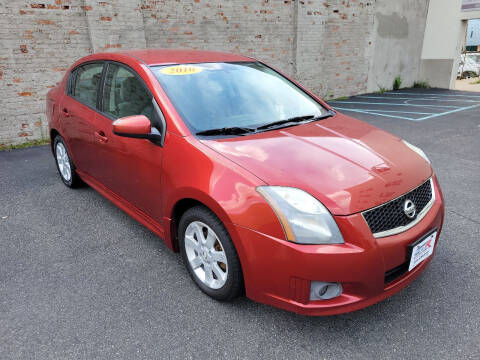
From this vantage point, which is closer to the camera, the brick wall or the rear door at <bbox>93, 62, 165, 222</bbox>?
the rear door at <bbox>93, 62, 165, 222</bbox>

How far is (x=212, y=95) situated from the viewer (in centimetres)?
274

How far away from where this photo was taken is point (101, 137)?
10.3 feet

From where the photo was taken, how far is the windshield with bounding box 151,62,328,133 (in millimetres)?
2588

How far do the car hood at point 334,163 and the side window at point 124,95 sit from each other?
27.9 inches

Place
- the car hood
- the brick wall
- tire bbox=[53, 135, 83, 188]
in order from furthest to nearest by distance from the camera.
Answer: the brick wall, tire bbox=[53, 135, 83, 188], the car hood

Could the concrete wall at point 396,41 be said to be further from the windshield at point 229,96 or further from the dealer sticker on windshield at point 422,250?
the dealer sticker on windshield at point 422,250

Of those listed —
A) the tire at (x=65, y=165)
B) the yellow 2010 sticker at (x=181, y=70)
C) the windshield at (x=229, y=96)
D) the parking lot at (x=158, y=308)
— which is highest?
the yellow 2010 sticker at (x=181, y=70)

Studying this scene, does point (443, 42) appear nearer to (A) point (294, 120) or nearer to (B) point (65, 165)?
(A) point (294, 120)

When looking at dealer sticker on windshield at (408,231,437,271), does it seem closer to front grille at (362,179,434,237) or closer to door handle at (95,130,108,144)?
front grille at (362,179,434,237)

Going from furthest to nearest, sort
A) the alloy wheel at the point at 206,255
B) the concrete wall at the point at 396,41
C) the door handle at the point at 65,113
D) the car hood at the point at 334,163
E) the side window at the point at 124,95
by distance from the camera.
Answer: the concrete wall at the point at 396,41, the door handle at the point at 65,113, the side window at the point at 124,95, the alloy wheel at the point at 206,255, the car hood at the point at 334,163

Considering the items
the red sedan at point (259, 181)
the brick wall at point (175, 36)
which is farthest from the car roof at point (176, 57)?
the brick wall at point (175, 36)

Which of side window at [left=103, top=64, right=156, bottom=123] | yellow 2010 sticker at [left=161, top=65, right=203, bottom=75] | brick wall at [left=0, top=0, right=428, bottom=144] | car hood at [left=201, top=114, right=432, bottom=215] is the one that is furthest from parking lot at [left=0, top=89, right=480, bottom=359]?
brick wall at [left=0, top=0, right=428, bottom=144]

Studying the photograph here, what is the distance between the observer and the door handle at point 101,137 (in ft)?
10.2

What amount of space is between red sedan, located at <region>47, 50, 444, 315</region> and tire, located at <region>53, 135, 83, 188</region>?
0.97 meters
